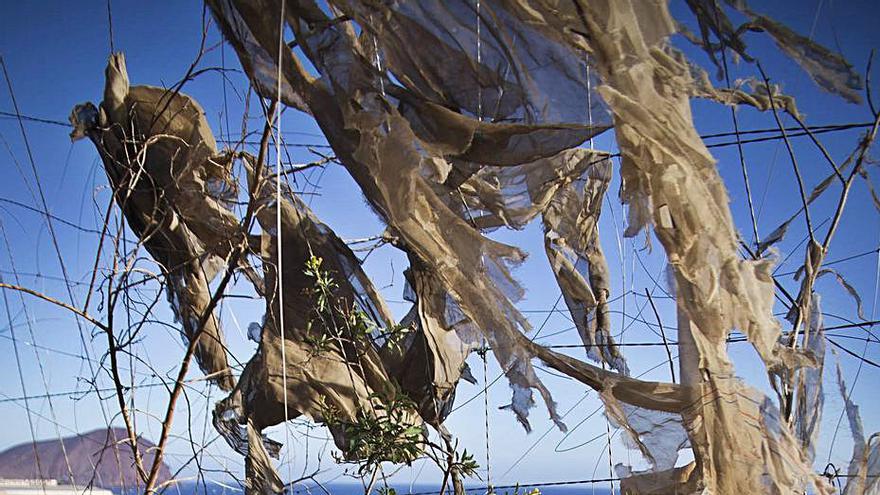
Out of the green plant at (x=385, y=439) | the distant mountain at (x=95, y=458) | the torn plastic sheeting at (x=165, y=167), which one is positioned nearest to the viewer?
the green plant at (x=385, y=439)

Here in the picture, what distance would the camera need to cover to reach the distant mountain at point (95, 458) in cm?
170

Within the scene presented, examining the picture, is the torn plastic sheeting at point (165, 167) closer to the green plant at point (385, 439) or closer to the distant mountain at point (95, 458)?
the distant mountain at point (95, 458)

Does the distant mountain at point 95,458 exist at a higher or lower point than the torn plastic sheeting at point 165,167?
lower

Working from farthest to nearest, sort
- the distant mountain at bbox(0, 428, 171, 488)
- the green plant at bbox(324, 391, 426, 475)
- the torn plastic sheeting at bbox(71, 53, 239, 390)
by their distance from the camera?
the torn plastic sheeting at bbox(71, 53, 239, 390) → the distant mountain at bbox(0, 428, 171, 488) → the green plant at bbox(324, 391, 426, 475)

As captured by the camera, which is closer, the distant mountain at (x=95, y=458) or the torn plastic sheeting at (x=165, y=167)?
the distant mountain at (x=95, y=458)

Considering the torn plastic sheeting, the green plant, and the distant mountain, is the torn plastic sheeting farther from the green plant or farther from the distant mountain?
the green plant

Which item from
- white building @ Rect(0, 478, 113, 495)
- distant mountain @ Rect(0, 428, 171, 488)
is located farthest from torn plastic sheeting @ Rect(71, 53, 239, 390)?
white building @ Rect(0, 478, 113, 495)

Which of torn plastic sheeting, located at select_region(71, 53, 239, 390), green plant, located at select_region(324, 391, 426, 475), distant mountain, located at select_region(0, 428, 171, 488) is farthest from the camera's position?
torn plastic sheeting, located at select_region(71, 53, 239, 390)

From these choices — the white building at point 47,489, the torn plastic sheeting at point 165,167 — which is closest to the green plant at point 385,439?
the torn plastic sheeting at point 165,167

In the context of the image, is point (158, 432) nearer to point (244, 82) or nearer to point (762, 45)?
point (244, 82)

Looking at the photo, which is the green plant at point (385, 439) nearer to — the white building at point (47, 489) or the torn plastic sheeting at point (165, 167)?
the torn plastic sheeting at point (165, 167)

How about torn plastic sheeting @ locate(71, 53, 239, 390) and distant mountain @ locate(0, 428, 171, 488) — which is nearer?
distant mountain @ locate(0, 428, 171, 488)

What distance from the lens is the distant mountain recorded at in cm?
170

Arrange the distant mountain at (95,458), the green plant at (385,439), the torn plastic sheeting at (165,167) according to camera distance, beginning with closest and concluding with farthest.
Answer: the green plant at (385,439), the distant mountain at (95,458), the torn plastic sheeting at (165,167)
